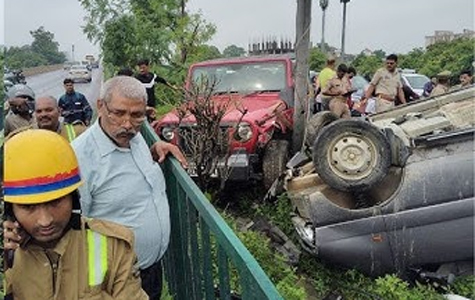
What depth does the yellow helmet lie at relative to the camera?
154cm

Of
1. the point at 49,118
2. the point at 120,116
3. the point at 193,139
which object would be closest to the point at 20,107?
the point at 49,118

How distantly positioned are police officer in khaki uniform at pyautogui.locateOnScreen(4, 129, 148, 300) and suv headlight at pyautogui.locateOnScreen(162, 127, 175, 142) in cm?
464

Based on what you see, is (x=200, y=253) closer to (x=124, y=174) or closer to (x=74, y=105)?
(x=124, y=174)

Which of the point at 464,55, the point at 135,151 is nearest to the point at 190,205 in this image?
the point at 135,151

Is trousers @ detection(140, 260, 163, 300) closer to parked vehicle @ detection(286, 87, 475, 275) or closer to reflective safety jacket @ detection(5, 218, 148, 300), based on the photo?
reflective safety jacket @ detection(5, 218, 148, 300)

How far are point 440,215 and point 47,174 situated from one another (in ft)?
11.0

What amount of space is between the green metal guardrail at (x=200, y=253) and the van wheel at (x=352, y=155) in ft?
5.25

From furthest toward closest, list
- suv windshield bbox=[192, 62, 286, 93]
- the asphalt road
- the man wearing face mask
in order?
suv windshield bbox=[192, 62, 286, 93], the asphalt road, the man wearing face mask

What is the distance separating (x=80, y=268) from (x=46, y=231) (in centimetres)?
15

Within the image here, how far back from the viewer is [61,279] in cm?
155

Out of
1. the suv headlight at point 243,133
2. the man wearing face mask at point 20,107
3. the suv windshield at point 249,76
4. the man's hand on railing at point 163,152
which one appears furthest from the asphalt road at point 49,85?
the suv windshield at point 249,76

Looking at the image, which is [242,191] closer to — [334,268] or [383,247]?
[334,268]

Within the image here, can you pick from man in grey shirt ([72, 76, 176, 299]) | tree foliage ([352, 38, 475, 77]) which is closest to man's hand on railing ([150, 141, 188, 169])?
man in grey shirt ([72, 76, 176, 299])

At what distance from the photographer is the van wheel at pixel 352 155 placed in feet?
13.8
